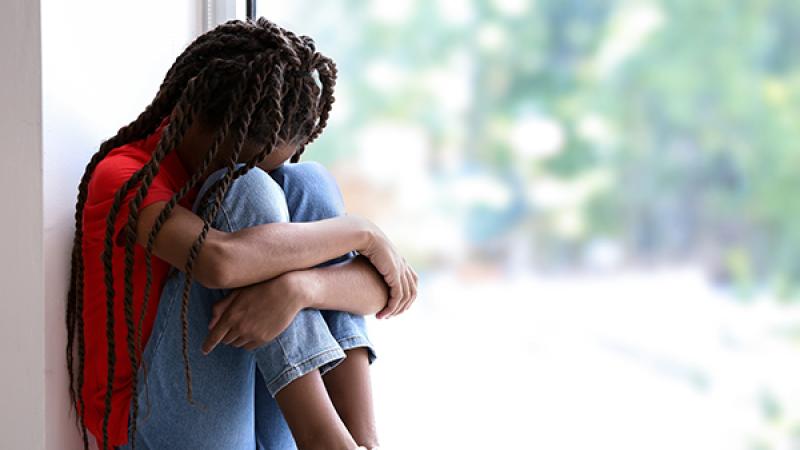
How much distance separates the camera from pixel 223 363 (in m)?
1.18

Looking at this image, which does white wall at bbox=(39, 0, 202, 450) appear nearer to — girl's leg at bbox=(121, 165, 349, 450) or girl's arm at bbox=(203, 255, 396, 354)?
girl's leg at bbox=(121, 165, 349, 450)

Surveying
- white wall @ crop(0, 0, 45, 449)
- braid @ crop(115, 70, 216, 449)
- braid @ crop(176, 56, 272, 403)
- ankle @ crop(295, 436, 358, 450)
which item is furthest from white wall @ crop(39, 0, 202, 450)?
ankle @ crop(295, 436, 358, 450)

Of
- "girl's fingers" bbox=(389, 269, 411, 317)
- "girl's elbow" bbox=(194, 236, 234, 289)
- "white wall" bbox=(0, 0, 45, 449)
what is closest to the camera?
"girl's elbow" bbox=(194, 236, 234, 289)

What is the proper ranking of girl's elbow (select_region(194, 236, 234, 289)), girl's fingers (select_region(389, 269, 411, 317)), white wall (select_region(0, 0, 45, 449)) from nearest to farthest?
girl's elbow (select_region(194, 236, 234, 289))
white wall (select_region(0, 0, 45, 449))
girl's fingers (select_region(389, 269, 411, 317))

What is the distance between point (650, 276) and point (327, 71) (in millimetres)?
658

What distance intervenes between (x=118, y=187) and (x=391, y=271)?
400mm

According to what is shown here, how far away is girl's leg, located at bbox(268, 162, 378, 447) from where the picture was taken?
4.02 ft

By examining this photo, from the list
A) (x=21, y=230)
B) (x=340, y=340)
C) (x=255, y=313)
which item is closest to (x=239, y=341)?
(x=255, y=313)

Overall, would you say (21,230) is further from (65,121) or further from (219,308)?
(219,308)

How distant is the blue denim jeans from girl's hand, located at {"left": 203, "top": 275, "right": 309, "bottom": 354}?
2 cm

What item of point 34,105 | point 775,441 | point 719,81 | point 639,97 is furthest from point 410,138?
point 775,441

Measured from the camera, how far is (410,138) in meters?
1.62

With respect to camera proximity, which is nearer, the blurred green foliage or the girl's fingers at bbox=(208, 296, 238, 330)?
the girl's fingers at bbox=(208, 296, 238, 330)

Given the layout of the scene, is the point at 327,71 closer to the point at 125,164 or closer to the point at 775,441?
the point at 125,164
